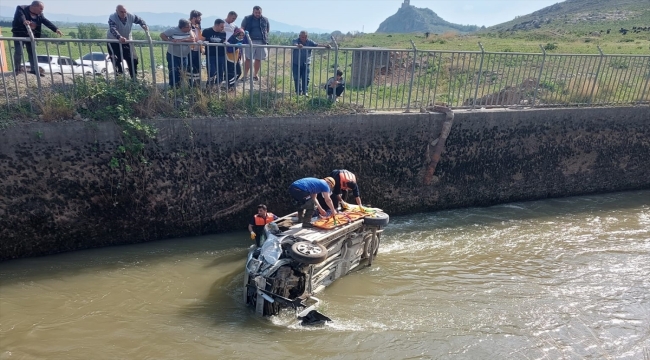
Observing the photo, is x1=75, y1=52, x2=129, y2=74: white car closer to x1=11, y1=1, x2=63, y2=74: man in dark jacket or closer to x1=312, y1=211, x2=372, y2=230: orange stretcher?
x1=11, y1=1, x2=63, y2=74: man in dark jacket

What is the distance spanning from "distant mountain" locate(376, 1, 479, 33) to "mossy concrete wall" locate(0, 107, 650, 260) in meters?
141

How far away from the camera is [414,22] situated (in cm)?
15075

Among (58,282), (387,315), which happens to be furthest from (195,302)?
(387,315)

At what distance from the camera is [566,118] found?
11.6 m

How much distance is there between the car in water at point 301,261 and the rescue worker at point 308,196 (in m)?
0.16

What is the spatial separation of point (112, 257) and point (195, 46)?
4136mm

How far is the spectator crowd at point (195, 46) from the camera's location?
27.5 feet

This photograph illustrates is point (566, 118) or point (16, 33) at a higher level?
point (16, 33)

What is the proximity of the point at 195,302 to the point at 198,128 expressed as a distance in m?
3.14

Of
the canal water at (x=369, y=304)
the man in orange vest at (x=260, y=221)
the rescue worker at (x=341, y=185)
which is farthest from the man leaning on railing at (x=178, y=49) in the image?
the rescue worker at (x=341, y=185)

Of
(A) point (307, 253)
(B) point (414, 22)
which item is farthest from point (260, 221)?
(B) point (414, 22)

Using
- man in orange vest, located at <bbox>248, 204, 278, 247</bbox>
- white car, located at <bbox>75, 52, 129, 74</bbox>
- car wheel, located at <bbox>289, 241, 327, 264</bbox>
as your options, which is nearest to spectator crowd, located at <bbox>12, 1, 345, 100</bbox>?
white car, located at <bbox>75, 52, 129, 74</bbox>

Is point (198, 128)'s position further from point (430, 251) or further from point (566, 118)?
point (566, 118)

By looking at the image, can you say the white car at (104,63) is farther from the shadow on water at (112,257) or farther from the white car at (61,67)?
the shadow on water at (112,257)
